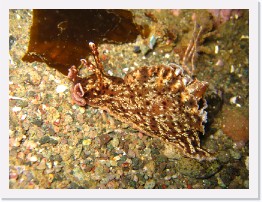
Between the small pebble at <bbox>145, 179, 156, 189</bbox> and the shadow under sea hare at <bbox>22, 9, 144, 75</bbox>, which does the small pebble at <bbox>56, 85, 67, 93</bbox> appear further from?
the small pebble at <bbox>145, 179, 156, 189</bbox>

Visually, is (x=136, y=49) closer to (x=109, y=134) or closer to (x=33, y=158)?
(x=109, y=134)

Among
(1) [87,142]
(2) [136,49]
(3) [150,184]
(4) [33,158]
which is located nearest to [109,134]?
(1) [87,142]

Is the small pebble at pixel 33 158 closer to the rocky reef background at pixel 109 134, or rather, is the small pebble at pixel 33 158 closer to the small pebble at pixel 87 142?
the rocky reef background at pixel 109 134

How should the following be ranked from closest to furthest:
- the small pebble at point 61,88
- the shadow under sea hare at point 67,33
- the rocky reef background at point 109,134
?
the rocky reef background at point 109,134
the small pebble at point 61,88
the shadow under sea hare at point 67,33

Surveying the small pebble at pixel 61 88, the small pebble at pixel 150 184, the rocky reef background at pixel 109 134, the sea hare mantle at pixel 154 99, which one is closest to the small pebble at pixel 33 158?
the rocky reef background at pixel 109 134
